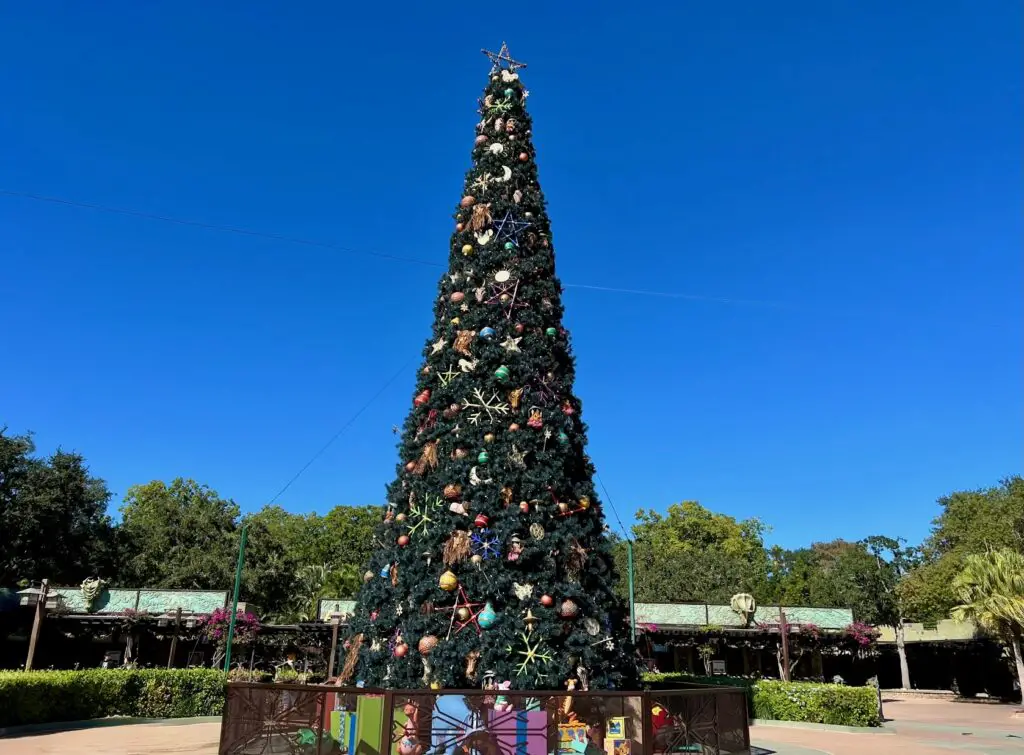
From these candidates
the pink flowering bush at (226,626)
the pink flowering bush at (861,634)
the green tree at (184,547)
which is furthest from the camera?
the green tree at (184,547)

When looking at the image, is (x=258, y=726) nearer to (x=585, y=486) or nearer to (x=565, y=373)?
(x=585, y=486)

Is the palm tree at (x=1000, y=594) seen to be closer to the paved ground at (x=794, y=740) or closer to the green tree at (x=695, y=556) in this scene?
the paved ground at (x=794, y=740)

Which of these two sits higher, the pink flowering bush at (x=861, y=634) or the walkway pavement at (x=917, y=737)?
the pink flowering bush at (x=861, y=634)

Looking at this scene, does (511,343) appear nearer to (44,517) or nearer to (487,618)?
(487,618)

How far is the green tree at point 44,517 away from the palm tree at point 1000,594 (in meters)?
35.4

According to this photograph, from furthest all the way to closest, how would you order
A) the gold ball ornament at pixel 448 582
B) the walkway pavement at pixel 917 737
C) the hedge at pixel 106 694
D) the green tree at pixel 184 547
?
the green tree at pixel 184 547 → the hedge at pixel 106 694 → the walkway pavement at pixel 917 737 → the gold ball ornament at pixel 448 582

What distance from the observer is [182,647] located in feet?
87.1

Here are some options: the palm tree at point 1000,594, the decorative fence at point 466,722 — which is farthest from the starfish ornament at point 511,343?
the palm tree at point 1000,594

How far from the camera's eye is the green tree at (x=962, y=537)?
31094 mm

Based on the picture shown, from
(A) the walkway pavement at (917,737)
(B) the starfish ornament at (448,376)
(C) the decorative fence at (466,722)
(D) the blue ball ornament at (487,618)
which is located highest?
(B) the starfish ornament at (448,376)

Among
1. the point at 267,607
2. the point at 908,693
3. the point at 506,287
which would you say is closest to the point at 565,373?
the point at 506,287

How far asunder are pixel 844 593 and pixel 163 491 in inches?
1802

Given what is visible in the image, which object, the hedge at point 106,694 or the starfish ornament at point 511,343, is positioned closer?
the starfish ornament at point 511,343

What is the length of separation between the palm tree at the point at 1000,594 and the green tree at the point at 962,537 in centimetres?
515
